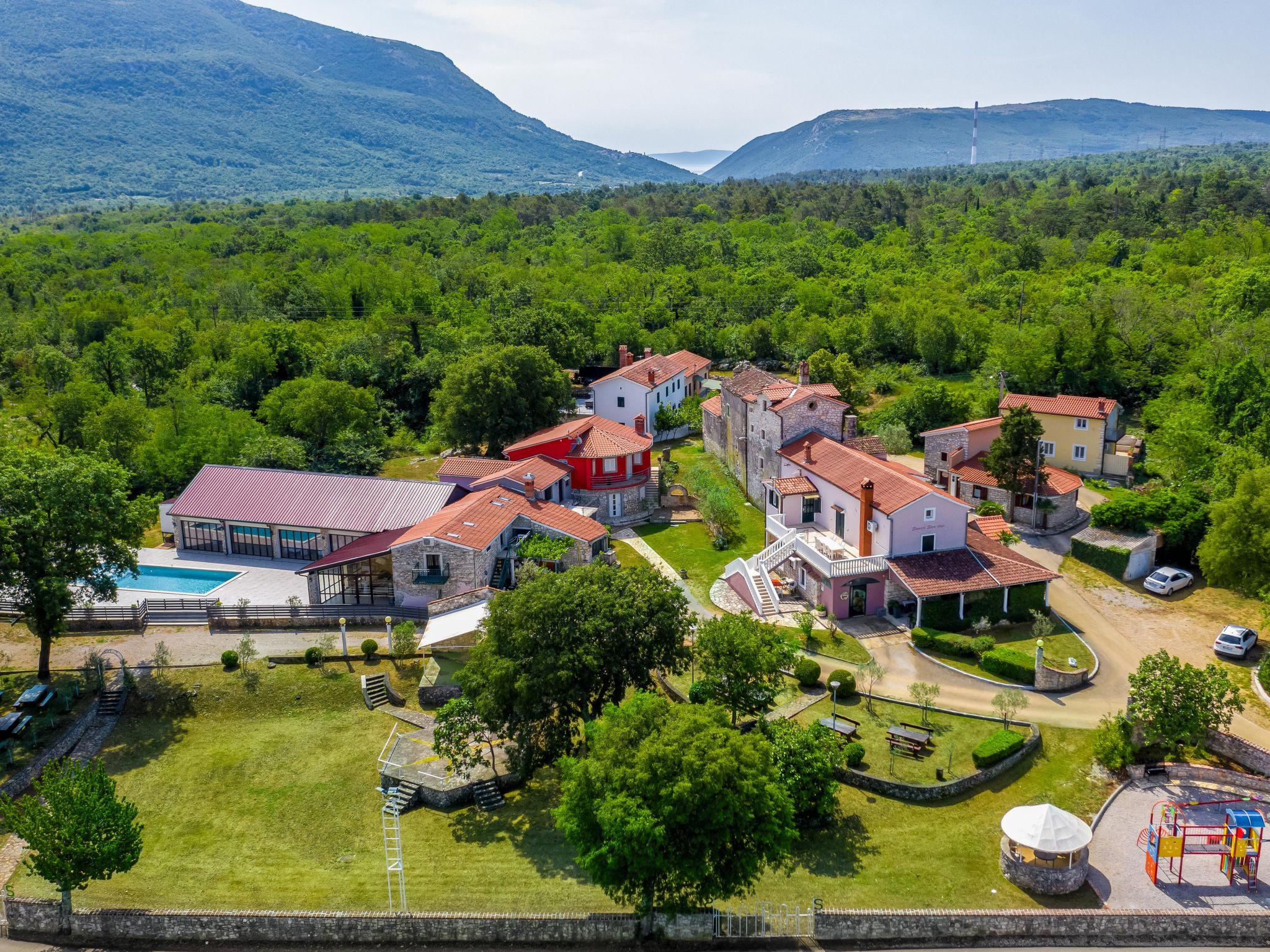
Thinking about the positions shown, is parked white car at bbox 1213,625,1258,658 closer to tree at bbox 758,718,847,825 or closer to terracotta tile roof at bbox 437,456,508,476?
tree at bbox 758,718,847,825

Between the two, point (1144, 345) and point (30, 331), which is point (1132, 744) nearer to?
point (1144, 345)

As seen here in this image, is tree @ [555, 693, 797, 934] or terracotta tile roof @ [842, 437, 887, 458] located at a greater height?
terracotta tile roof @ [842, 437, 887, 458]

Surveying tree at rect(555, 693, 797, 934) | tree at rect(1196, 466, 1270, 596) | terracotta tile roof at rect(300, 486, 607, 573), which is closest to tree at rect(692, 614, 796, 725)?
tree at rect(555, 693, 797, 934)

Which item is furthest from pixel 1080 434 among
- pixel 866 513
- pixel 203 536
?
pixel 203 536

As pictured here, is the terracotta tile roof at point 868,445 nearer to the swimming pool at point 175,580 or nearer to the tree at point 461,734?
the tree at point 461,734

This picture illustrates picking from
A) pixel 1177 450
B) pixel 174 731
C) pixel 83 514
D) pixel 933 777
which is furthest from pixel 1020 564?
pixel 83 514

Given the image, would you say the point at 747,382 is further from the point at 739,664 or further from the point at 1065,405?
the point at 739,664
